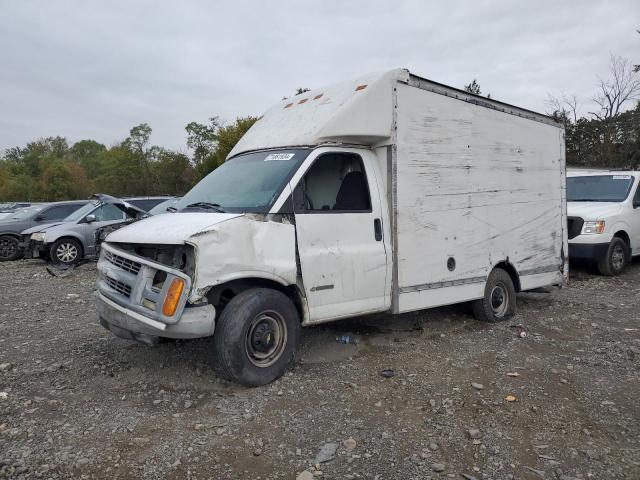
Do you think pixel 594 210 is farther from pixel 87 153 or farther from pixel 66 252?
pixel 87 153

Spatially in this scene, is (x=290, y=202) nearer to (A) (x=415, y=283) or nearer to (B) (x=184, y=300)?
→ (B) (x=184, y=300)

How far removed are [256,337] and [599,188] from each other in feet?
29.6

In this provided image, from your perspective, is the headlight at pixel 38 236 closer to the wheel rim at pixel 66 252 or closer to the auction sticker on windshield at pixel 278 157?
the wheel rim at pixel 66 252

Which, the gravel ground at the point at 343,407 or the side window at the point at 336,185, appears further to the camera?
the side window at the point at 336,185

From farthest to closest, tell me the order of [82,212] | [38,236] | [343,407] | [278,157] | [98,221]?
[82,212] < [98,221] < [38,236] < [278,157] < [343,407]

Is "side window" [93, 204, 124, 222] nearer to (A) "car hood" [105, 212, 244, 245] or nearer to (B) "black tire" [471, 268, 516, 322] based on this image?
(A) "car hood" [105, 212, 244, 245]

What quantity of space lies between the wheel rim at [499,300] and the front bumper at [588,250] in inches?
143

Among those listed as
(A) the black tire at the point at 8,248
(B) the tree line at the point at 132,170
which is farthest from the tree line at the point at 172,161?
(A) the black tire at the point at 8,248

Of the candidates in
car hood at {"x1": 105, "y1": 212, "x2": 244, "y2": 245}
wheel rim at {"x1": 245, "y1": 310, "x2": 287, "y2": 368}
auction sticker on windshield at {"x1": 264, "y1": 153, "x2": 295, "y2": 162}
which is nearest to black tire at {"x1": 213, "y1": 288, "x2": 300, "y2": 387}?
wheel rim at {"x1": 245, "y1": 310, "x2": 287, "y2": 368}

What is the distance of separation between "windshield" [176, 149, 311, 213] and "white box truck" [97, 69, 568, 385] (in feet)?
0.06

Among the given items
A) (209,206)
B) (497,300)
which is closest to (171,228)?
(209,206)

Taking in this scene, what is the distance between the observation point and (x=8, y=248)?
44.5 ft

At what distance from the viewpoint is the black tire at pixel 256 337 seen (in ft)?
12.9

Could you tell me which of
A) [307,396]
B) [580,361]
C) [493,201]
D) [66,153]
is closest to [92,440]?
[307,396]
